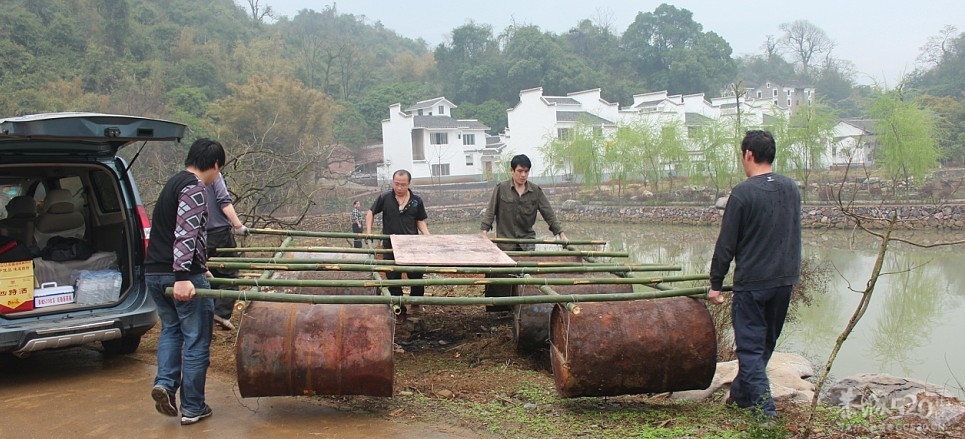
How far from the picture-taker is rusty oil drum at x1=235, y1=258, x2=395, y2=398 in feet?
11.4

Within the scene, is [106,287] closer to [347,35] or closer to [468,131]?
[468,131]

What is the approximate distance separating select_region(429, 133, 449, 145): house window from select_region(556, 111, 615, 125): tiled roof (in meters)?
7.14

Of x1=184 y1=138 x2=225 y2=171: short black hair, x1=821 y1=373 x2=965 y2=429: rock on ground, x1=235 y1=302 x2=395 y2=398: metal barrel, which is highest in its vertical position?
x1=184 y1=138 x2=225 y2=171: short black hair

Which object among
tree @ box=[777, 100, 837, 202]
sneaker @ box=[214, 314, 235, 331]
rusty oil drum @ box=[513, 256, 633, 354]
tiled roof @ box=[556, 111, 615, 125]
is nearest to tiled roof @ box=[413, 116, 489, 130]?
tiled roof @ box=[556, 111, 615, 125]

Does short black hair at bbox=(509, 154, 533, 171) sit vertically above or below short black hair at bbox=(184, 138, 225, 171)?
below

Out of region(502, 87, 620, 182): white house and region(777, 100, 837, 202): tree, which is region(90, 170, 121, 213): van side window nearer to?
region(777, 100, 837, 202): tree

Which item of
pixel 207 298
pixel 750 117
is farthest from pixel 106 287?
pixel 750 117

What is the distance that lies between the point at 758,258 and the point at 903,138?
27.5 m

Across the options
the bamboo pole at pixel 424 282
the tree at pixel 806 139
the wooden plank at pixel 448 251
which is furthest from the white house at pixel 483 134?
the bamboo pole at pixel 424 282

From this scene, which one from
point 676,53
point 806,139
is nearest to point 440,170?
point 806,139

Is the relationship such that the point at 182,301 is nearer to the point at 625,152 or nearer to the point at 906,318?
the point at 906,318

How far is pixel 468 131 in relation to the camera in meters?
45.7

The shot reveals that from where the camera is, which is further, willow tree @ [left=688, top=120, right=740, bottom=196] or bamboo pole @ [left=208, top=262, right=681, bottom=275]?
willow tree @ [left=688, top=120, right=740, bottom=196]

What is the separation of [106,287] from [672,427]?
382 centimetres
